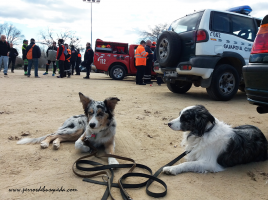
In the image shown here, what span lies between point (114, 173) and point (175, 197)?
0.91 metres

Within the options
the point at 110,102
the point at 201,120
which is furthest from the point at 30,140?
the point at 201,120

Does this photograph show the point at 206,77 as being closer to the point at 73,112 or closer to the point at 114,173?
the point at 73,112

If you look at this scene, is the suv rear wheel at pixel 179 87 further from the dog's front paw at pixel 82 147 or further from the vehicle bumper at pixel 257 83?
the dog's front paw at pixel 82 147

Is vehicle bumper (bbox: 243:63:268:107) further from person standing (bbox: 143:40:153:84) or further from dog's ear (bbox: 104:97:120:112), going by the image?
person standing (bbox: 143:40:153:84)

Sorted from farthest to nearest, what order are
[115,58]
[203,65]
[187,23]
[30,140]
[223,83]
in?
[115,58] < [187,23] < [223,83] < [203,65] < [30,140]

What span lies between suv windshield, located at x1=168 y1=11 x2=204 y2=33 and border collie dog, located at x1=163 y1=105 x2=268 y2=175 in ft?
16.4

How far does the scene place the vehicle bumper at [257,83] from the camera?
10.8 feet

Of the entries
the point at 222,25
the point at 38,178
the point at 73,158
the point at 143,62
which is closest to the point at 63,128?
the point at 73,158

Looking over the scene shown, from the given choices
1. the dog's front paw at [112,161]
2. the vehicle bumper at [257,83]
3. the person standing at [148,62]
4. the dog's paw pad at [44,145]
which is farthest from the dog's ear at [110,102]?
the person standing at [148,62]

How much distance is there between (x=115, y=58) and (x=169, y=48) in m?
8.86

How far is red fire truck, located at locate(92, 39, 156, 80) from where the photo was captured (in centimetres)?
1589

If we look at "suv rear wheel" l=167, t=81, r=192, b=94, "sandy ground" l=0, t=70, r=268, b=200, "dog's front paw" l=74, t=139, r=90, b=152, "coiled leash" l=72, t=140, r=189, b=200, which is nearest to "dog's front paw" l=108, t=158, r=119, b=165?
"coiled leash" l=72, t=140, r=189, b=200

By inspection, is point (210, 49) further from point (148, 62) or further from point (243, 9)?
point (148, 62)

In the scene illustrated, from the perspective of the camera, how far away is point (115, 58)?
1586cm
